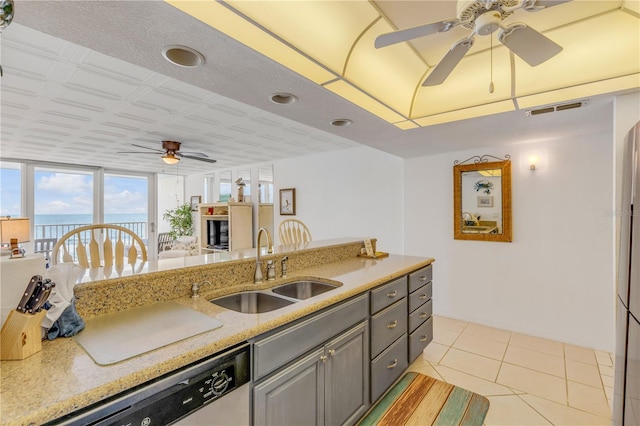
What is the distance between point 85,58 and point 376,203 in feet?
12.0

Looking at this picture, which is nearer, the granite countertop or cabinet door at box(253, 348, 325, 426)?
the granite countertop

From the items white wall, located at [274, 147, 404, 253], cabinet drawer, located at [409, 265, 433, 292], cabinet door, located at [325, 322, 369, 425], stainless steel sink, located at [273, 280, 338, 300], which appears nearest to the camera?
cabinet door, located at [325, 322, 369, 425]

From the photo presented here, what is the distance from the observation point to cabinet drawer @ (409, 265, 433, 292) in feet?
8.10

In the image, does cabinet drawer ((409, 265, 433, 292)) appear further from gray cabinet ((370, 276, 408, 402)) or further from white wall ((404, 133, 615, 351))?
white wall ((404, 133, 615, 351))

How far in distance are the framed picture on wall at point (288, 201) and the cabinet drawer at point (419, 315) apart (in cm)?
326

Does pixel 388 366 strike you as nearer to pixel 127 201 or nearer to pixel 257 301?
pixel 257 301

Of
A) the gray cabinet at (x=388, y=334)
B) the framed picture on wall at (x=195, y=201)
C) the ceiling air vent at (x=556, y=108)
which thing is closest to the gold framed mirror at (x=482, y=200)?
the ceiling air vent at (x=556, y=108)

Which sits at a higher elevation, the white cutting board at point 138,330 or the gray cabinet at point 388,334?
the white cutting board at point 138,330

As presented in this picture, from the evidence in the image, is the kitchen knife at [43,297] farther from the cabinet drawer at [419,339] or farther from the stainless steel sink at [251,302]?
the cabinet drawer at [419,339]

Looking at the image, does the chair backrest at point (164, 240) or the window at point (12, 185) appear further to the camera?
the chair backrest at point (164, 240)

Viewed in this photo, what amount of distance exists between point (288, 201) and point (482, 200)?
10.8ft

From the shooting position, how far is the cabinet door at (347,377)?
161 cm

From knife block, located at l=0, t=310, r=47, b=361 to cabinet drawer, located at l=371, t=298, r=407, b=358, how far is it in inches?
65.8

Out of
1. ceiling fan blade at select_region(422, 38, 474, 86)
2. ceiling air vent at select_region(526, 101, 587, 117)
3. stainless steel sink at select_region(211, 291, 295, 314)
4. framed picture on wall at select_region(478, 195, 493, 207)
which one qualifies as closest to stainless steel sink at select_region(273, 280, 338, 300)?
stainless steel sink at select_region(211, 291, 295, 314)
